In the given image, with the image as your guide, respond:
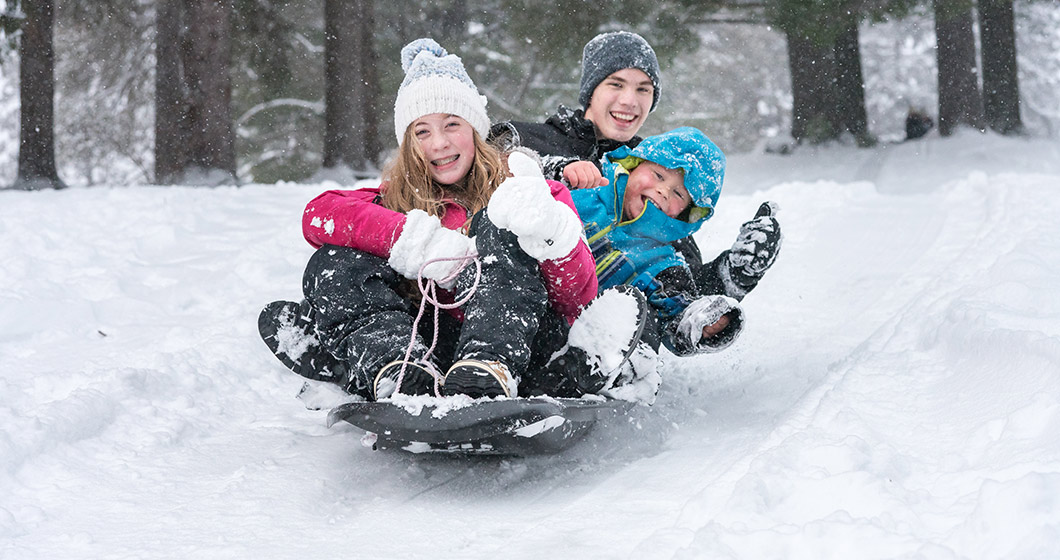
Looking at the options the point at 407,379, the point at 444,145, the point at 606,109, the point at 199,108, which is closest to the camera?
the point at 407,379

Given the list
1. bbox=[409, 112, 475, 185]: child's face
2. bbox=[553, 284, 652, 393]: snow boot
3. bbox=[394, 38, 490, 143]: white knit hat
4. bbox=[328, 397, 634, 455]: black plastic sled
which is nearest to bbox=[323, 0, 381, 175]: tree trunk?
bbox=[394, 38, 490, 143]: white knit hat

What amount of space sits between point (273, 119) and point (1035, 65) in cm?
1712

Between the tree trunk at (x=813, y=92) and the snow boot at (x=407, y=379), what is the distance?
9.98 metres

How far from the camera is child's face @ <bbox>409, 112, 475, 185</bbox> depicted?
295 centimetres

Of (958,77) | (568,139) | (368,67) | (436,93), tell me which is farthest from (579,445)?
(958,77)

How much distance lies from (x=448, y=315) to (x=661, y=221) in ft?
3.07

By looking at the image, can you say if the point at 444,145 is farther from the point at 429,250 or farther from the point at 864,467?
the point at 864,467

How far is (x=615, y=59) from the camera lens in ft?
12.9

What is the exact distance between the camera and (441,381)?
2283 millimetres

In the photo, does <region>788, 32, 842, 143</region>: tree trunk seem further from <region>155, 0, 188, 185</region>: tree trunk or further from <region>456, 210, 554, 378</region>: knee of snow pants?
<region>456, 210, 554, 378</region>: knee of snow pants

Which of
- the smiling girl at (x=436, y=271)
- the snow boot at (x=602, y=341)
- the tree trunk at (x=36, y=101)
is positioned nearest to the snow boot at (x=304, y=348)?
the smiling girl at (x=436, y=271)

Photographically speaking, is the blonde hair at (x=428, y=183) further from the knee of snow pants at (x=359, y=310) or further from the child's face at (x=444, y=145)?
the knee of snow pants at (x=359, y=310)

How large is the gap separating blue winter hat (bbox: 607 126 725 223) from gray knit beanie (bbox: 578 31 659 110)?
2.65 feet

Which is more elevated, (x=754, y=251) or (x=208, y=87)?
(x=208, y=87)
